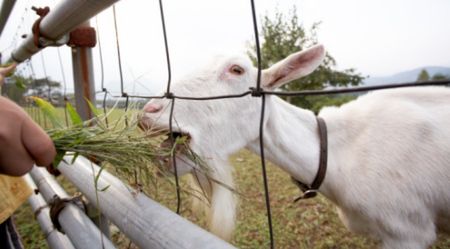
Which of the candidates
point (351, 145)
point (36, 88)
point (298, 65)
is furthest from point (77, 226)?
point (36, 88)

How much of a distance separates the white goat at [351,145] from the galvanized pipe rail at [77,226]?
16.0 inches

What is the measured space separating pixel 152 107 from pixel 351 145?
0.91 m

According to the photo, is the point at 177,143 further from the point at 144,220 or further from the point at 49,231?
the point at 49,231

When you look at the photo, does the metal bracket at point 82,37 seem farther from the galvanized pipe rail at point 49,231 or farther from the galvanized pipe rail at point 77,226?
the galvanized pipe rail at point 49,231

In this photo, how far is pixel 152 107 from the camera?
1097 mm

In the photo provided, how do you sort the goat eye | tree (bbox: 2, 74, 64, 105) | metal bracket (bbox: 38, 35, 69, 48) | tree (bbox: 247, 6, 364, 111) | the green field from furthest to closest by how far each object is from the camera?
tree (bbox: 247, 6, 364, 111)
the green field
tree (bbox: 2, 74, 64, 105)
the goat eye
metal bracket (bbox: 38, 35, 69, 48)

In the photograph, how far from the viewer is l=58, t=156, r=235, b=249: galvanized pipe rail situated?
486 millimetres

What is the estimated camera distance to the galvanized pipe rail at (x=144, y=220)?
1.59 feet

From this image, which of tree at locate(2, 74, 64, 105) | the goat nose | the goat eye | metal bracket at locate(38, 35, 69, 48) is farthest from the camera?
tree at locate(2, 74, 64, 105)

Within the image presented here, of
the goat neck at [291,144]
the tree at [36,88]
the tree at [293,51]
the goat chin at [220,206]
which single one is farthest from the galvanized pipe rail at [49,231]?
the tree at [293,51]

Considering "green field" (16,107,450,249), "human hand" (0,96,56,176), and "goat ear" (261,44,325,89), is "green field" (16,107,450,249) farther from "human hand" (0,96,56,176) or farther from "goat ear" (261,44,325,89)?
"human hand" (0,96,56,176)

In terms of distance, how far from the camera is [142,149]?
0.69 metres

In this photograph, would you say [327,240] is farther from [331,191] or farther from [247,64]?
[247,64]

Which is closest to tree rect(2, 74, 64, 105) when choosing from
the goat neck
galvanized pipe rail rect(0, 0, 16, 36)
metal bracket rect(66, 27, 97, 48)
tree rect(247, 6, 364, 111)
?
galvanized pipe rail rect(0, 0, 16, 36)
